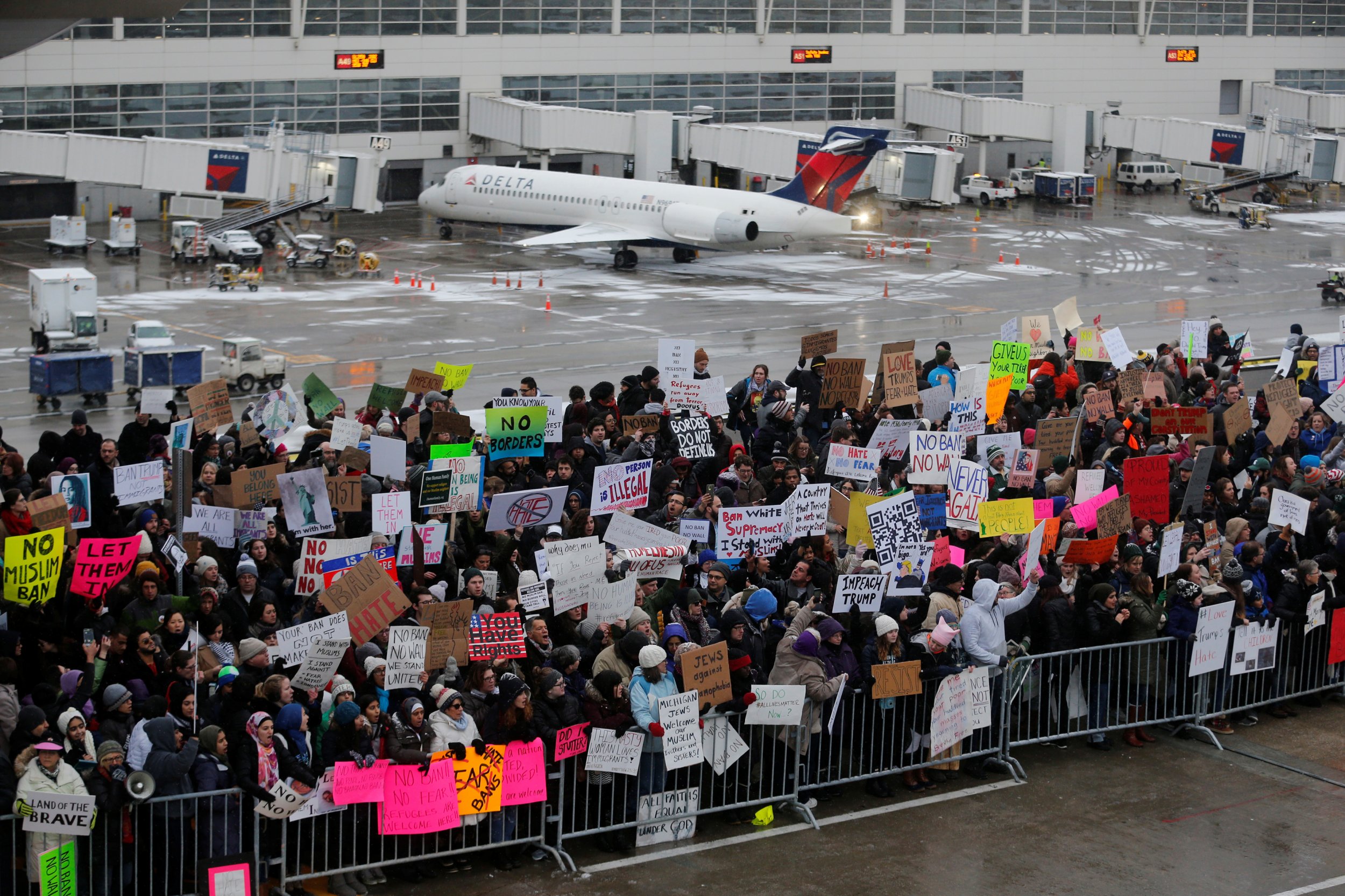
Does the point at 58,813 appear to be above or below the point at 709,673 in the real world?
below

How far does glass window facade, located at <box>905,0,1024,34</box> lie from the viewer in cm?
7981

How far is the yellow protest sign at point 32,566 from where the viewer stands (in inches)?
536

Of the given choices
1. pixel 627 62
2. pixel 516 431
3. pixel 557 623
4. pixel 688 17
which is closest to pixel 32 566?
pixel 557 623

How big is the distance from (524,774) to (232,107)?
56793mm

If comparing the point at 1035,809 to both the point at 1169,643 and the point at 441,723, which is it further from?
the point at 441,723

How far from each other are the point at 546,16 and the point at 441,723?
61817 mm

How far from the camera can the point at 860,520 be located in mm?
16516

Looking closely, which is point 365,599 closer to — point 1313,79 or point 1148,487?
point 1148,487

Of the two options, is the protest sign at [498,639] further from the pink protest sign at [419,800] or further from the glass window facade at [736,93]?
the glass window facade at [736,93]

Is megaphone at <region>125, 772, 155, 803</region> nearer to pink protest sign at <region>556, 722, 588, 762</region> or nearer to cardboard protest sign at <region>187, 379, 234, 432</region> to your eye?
pink protest sign at <region>556, 722, 588, 762</region>

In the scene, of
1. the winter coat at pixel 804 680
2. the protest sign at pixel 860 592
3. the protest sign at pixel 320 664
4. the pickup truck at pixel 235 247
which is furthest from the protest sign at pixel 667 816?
the pickup truck at pixel 235 247

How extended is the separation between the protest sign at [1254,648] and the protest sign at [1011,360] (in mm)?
8013

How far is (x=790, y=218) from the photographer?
51562 mm

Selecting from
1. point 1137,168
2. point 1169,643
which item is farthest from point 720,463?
point 1137,168
